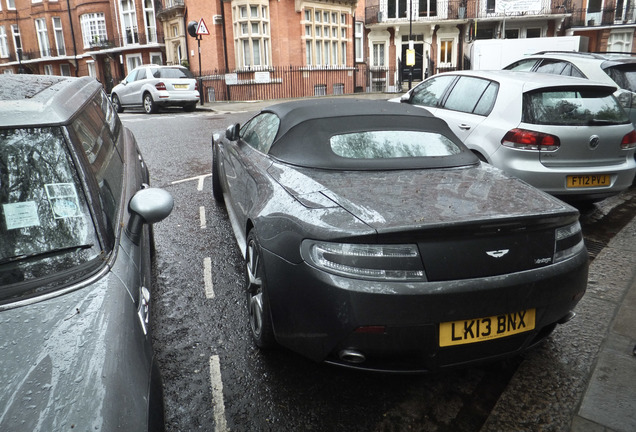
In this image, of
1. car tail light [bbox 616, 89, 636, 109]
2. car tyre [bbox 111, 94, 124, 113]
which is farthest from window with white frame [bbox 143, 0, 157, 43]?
car tail light [bbox 616, 89, 636, 109]

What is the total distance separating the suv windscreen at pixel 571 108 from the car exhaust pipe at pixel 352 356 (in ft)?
12.4

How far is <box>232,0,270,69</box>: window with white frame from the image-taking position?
79.1 feet

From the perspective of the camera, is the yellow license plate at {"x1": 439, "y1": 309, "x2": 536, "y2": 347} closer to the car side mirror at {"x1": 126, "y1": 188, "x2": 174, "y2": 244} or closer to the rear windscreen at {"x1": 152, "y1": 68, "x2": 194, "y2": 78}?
the car side mirror at {"x1": 126, "y1": 188, "x2": 174, "y2": 244}

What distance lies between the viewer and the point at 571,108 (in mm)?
5125

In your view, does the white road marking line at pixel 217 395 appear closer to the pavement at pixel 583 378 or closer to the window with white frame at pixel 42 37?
the pavement at pixel 583 378

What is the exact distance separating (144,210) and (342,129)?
1.61m

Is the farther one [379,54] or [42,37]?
[42,37]

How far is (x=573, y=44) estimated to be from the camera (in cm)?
2209

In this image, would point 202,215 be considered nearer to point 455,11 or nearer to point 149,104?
point 149,104

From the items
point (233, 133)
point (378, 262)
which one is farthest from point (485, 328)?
point (233, 133)

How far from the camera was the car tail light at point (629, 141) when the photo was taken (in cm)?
519

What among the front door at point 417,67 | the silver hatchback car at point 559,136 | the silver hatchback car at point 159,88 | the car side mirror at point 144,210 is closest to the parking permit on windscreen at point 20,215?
the car side mirror at point 144,210

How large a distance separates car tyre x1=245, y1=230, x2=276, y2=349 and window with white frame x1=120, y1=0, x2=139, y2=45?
37.3 meters

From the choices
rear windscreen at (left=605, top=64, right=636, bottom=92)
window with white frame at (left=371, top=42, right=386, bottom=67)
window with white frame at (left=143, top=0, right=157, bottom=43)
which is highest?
window with white frame at (left=143, top=0, right=157, bottom=43)
